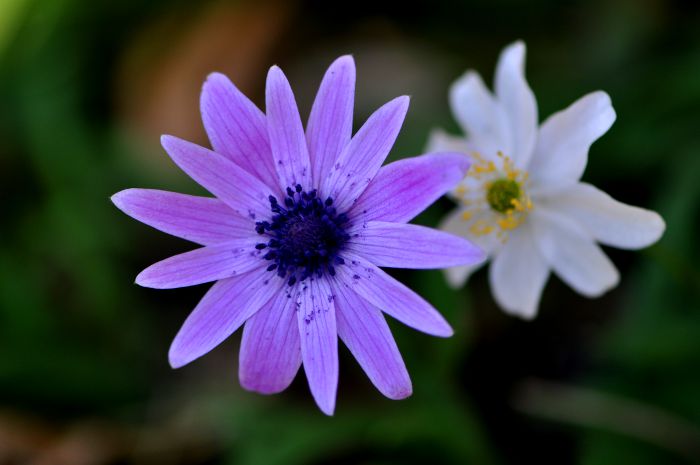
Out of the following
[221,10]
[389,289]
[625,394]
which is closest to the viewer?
[389,289]

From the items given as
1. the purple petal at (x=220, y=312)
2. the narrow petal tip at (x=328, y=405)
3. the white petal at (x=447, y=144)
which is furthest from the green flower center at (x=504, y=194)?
the narrow petal tip at (x=328, y=405)

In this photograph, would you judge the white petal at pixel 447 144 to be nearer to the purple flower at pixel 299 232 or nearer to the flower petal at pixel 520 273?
the flower petal at pixel 520 273

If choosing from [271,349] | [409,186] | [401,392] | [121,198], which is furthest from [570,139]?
[121,198]

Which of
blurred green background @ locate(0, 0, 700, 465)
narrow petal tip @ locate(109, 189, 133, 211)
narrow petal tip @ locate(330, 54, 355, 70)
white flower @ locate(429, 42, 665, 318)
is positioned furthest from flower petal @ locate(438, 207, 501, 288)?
narrow petal tip @ locate(109, 189, 133, 211)

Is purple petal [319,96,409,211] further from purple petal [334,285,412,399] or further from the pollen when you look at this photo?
the pollen

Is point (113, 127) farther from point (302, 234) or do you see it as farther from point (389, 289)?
point (389, 289)

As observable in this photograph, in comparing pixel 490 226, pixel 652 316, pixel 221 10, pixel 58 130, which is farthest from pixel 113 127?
pixel 652 316

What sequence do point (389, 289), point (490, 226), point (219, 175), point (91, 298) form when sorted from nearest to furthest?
point (389, 289) < point (219, 175) < point (490, 226) < point (91, 298)
